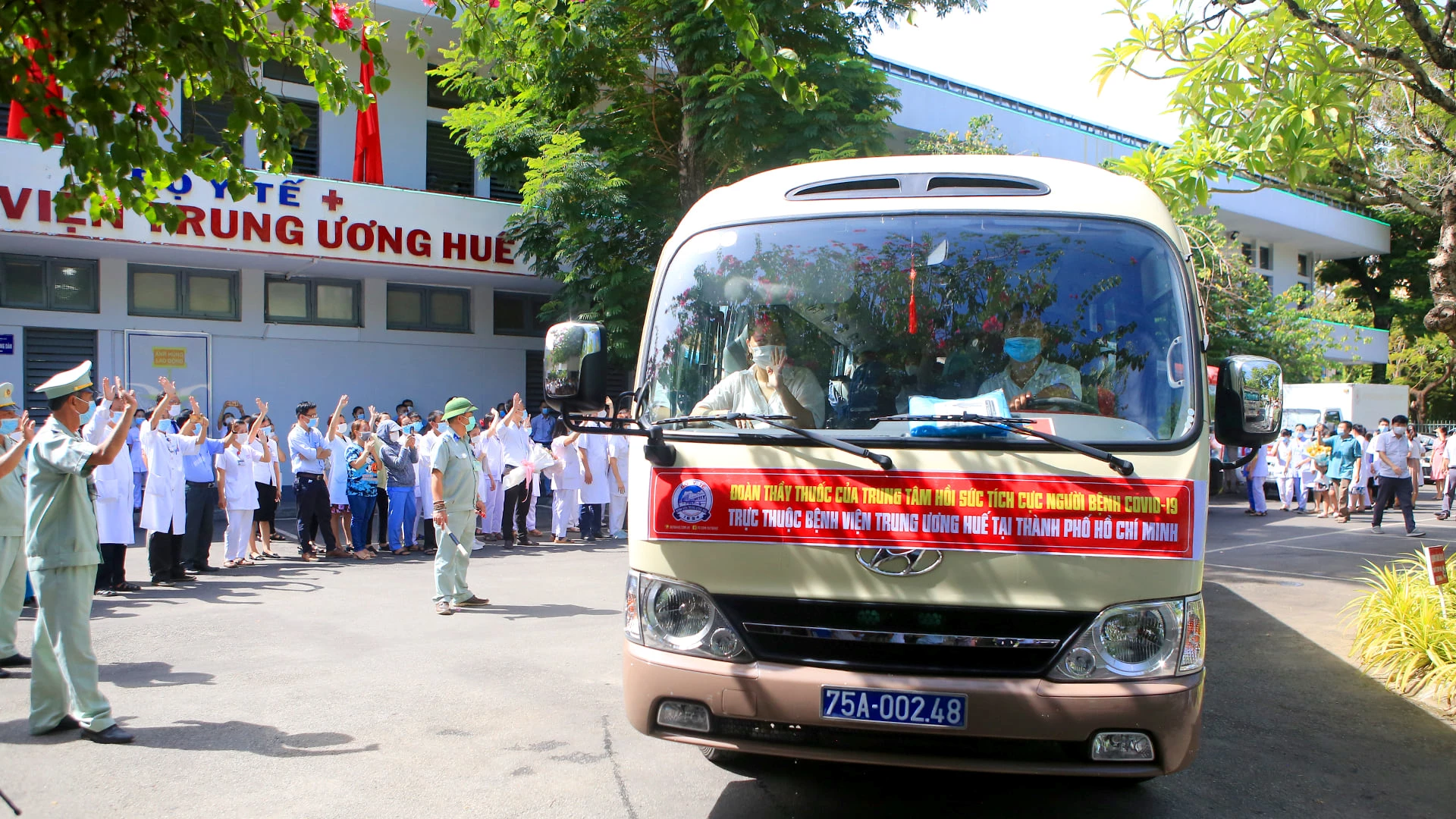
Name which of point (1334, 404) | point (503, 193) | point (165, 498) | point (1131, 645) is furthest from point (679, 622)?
point (1334, 404)

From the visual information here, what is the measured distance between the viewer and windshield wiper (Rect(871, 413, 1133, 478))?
372 cm

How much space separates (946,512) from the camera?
3.80 meters

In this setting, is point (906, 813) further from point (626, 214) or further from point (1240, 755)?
point (626, 214)

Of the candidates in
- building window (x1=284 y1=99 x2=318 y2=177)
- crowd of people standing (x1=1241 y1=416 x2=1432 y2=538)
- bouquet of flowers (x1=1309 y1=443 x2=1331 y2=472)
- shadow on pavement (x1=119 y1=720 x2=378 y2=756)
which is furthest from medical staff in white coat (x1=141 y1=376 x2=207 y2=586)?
bouquet of flowers (x1=1309 y1=443 x2=1331 y2=472)

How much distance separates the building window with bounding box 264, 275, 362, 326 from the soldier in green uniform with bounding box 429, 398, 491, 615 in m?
11.1

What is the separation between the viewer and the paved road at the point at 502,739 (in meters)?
4.72

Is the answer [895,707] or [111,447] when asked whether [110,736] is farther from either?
[895,707]

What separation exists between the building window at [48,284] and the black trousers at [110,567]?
8867mm

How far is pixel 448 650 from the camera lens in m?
7.60

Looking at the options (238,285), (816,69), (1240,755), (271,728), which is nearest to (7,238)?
(238,285)

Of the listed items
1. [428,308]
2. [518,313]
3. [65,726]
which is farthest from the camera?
[518,313]

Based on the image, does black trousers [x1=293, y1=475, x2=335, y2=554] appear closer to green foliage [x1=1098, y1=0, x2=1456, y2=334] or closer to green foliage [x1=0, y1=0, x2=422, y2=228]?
green foliage [x1=0, y1=0, x2=422, y2=228]

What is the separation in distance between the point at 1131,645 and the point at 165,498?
31.8ft

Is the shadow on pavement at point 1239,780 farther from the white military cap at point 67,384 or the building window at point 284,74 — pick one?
the building window at point 284,74
